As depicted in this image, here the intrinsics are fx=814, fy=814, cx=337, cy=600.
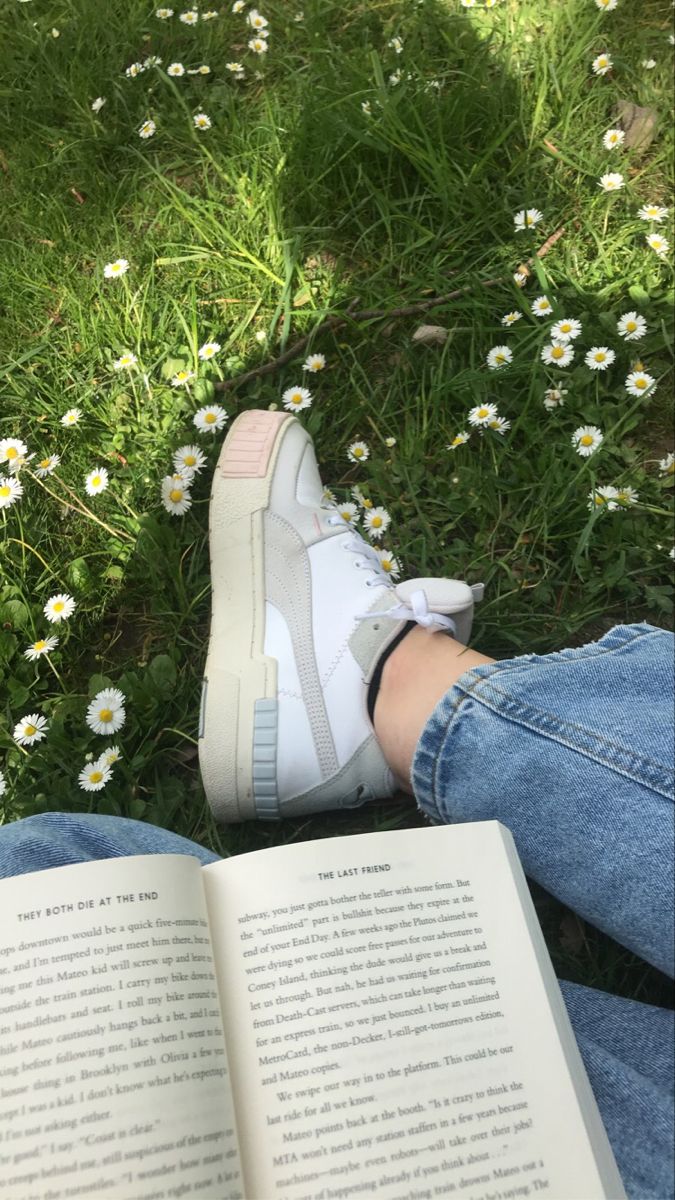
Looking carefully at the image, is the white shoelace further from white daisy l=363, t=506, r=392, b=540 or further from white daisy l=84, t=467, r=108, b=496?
white daisy l=84, t=467, r=108, b=496

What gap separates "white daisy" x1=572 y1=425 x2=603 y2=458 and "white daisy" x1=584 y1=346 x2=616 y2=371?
11 centimetres

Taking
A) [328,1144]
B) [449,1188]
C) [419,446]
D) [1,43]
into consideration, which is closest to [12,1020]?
[328,1144]

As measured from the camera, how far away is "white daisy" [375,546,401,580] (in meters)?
1.32

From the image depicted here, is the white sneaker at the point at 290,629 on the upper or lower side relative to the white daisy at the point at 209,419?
lower

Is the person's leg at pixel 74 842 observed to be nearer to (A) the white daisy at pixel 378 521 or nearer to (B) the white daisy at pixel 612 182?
(A) the white daisy at pixel 378 521

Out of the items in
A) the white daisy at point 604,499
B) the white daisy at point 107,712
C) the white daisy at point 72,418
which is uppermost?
the white daisy at point 604,499

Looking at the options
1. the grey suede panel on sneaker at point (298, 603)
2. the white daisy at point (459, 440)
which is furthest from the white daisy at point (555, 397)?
the grey suede panel on sneaker at point (298, 603)

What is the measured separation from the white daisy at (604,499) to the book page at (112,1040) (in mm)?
874

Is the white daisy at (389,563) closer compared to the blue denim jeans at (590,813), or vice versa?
the blue denim jeans at (590,813)

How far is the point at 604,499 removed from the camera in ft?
4.28

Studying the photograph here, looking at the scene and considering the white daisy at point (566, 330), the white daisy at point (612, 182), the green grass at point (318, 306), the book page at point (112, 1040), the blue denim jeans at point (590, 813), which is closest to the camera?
the book page at point (112, 1040)

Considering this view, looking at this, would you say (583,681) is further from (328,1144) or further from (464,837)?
(328,1144)

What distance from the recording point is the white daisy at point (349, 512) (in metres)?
1.35

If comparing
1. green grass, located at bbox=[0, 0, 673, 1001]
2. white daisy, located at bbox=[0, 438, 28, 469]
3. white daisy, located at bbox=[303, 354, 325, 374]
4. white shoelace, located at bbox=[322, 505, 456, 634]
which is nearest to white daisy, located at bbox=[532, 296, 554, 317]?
green grass, located at bbox=[0, 0, 673, 1001]
